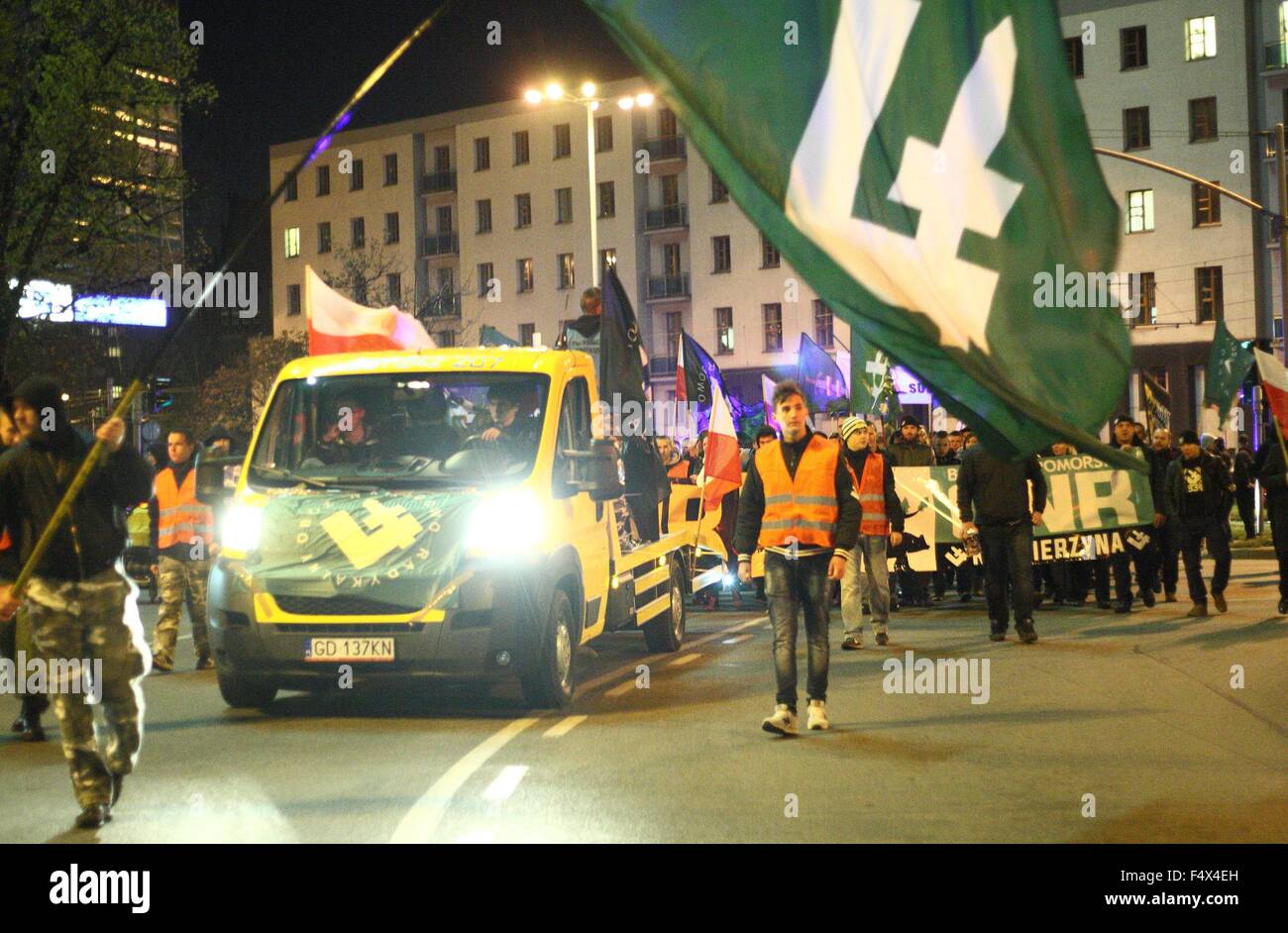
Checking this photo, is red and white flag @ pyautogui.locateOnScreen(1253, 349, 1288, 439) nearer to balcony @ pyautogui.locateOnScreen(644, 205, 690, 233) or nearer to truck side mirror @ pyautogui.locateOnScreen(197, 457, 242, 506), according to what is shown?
truck side mirror @ pyautogui.locateOnScreen(197, 457, 242, 506)

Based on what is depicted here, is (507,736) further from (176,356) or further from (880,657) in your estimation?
(176,356)

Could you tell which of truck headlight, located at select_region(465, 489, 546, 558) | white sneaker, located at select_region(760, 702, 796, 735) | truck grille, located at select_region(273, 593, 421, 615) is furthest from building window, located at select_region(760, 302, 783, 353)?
white sneaker, located at select_region(760, 702, 796, 735)

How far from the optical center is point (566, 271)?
3034 inches

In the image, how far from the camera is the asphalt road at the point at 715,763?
7.41 meters

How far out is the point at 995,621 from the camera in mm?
15680

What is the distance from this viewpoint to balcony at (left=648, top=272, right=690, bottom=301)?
7406 cm

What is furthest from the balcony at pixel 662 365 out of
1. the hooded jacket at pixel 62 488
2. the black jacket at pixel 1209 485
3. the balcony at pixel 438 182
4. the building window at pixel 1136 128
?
the hooded jacket at pixel 62 488

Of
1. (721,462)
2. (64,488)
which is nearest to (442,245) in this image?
(721,462)

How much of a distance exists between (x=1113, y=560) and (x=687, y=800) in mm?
12227

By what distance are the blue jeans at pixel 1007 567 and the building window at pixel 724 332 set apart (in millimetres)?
56062

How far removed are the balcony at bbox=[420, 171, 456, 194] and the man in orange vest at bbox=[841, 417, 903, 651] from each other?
68978 millimetres

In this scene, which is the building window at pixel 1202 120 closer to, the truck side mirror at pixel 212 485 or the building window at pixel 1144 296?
the building window at pixel 1144 296

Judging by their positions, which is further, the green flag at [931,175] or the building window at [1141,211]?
the building window at [1141,211]
